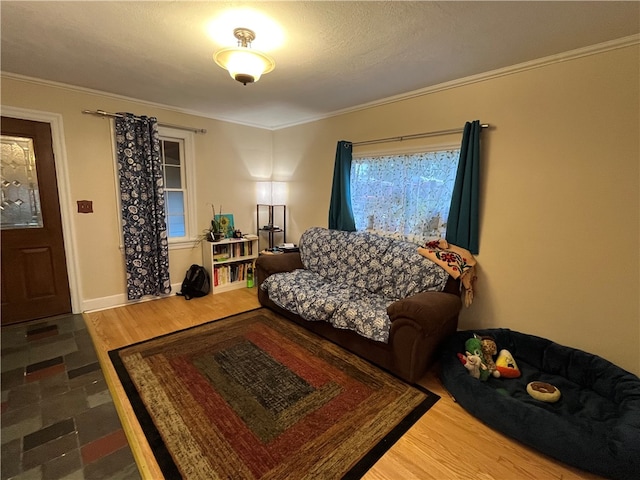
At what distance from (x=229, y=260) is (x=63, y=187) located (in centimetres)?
190

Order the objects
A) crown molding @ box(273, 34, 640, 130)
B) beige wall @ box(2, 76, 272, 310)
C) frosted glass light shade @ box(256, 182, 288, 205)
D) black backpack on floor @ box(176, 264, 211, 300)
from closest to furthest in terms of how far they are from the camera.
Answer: crown molding @ box(273, 34, 640, 130) < beige wall @ box(2, 76, 272, 310) < black backpack on floor @ box(176, 264, 211, 300) < frosted glass light shade @ box(256, 182, 288, 205)

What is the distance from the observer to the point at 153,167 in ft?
10.9

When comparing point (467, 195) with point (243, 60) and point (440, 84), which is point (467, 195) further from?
point (243, 60)

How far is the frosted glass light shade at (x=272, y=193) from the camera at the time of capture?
14.0 ft

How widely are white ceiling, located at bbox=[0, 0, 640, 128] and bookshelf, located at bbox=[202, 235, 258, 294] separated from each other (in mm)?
1922

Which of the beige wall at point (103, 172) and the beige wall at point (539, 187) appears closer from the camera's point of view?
Answer: the beige wall at point (539, 187)

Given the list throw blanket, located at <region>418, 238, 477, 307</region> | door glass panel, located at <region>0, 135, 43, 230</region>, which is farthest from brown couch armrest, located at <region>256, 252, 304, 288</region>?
door glass panel, located at <region>0, 135, 43, 230</region>

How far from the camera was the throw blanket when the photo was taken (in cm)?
245

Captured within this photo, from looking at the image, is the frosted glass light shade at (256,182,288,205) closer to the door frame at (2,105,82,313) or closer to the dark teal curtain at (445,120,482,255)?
the door frame at (2,105,82,313)

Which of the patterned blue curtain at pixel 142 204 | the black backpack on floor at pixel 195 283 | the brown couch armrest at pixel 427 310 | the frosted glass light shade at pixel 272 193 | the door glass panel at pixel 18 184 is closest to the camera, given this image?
the brown couch armrest at pixel 427 310

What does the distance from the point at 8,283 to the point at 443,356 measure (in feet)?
13.2

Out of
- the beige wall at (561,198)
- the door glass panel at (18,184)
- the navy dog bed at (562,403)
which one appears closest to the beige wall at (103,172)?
the door glass panel at (18,184)

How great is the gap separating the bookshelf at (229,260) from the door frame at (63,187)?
4.47 feet

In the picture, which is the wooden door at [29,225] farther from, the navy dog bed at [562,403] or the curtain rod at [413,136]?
the navy dog bed at [562,403]
